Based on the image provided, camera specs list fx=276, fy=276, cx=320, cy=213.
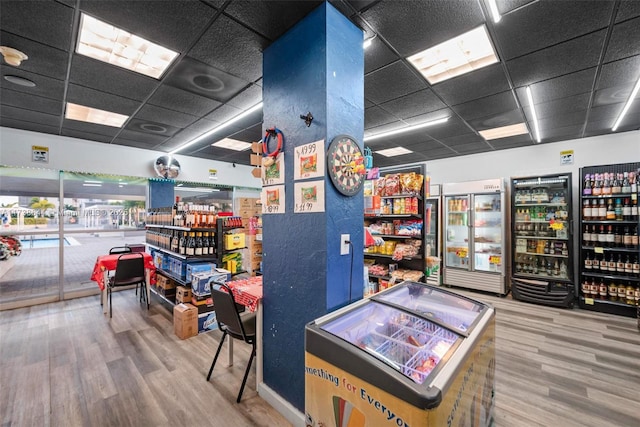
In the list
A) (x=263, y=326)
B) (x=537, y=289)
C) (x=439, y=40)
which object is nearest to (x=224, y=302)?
(x=263, y=326)

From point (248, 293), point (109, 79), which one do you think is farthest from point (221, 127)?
point (248, 293)

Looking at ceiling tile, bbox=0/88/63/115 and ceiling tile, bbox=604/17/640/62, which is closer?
ceiling tile, bbox=604/17/640/62

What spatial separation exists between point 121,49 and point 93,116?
2.28 meters

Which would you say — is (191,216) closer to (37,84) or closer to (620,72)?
(37,84)

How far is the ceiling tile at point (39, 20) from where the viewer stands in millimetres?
2051

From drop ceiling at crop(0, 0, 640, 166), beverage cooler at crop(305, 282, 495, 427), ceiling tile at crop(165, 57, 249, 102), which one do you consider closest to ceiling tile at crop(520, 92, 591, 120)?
drop ceiling at crop(0, 0, 640, 166)

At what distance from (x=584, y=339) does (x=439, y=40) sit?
399cm

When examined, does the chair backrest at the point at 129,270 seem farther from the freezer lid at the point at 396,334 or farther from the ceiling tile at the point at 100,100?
the freezer lid at the point at 396,334

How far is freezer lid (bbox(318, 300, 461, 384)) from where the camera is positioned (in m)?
1.48

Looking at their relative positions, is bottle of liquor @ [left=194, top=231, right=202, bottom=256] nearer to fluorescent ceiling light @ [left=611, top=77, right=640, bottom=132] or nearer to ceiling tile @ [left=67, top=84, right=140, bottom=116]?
ceiling tile @ [left=67, top=84, right=140, bottom=116]

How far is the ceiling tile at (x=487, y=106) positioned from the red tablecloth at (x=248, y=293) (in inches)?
139

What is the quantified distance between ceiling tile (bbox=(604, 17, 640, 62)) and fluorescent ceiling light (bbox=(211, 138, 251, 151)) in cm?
527

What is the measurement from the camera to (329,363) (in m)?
1.33

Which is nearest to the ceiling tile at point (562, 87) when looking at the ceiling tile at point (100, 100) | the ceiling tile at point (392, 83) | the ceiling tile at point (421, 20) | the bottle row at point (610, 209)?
the ceiling tile at point (392, 83)
